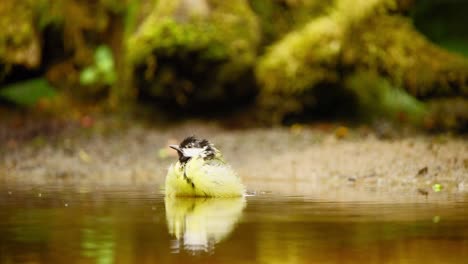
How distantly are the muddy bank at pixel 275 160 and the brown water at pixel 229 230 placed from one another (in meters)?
1.53

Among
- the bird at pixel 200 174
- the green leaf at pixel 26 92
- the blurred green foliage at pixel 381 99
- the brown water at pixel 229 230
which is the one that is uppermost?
the green leaf at pixel 26 92

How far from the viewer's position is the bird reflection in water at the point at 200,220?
4833 mm

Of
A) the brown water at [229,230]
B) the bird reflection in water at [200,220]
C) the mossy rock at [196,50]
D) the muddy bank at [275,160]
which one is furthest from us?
the mossy rock at [196,50]

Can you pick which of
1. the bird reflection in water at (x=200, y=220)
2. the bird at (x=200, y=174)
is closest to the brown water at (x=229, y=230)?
the bird reflection in water at (x=200, y=220)

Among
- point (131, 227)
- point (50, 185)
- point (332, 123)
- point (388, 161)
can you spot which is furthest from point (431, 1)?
point (131, 227)

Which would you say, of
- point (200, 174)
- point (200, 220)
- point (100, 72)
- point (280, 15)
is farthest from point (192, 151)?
→ point (100, 72)

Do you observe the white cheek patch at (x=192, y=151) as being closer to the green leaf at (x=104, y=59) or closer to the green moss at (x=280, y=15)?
the green moss at (x=280, y=15)

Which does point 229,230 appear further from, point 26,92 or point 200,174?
point 26,92

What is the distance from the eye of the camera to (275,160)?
12367 mm

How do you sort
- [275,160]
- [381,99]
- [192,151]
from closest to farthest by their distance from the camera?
[192,151] → [275,160] → [381,99]

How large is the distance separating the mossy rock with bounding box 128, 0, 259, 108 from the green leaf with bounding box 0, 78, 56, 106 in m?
2.56

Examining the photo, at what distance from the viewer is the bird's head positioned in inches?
307

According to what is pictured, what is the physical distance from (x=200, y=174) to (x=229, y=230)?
2303 millimetres

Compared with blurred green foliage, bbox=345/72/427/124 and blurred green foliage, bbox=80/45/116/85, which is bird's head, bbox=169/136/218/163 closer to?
blurred green foliage, bbox=345/72/427/124
